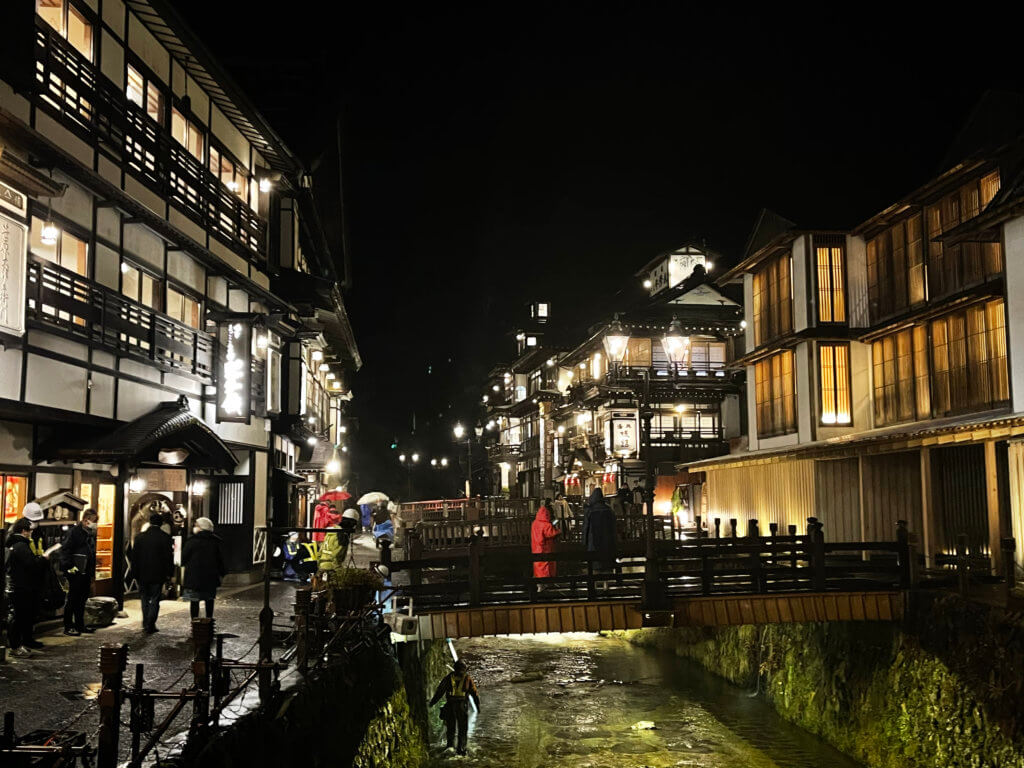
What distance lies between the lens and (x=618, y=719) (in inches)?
826

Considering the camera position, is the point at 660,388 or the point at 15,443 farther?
the point at 660,388

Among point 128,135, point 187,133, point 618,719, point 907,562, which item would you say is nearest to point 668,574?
point 907,562

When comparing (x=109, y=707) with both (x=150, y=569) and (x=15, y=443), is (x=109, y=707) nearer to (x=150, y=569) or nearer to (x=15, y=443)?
(x=150, y=569)

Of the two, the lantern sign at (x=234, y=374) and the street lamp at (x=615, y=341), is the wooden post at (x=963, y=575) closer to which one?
the lantern sign at (x=234, y=374)

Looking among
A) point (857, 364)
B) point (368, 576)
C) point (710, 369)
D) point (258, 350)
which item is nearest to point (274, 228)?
point (258, 350)

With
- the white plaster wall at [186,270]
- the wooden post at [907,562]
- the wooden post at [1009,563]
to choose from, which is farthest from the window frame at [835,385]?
the white plaster wall at [186,270]

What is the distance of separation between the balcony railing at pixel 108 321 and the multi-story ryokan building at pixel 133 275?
0.13 ft

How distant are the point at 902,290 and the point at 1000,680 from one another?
1491 centimetres

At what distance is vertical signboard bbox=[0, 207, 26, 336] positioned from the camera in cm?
1228

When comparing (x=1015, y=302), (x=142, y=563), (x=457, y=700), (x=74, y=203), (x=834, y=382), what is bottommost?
(x=457, y=700)

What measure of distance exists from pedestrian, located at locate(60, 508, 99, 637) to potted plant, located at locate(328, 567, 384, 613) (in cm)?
414

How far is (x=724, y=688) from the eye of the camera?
23.5 m

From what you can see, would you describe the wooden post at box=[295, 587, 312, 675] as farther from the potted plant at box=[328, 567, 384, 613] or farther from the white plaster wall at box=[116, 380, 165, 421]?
the white plaster wall at box=[116, 380, 165, 421]

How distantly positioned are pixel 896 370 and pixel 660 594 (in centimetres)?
1385
